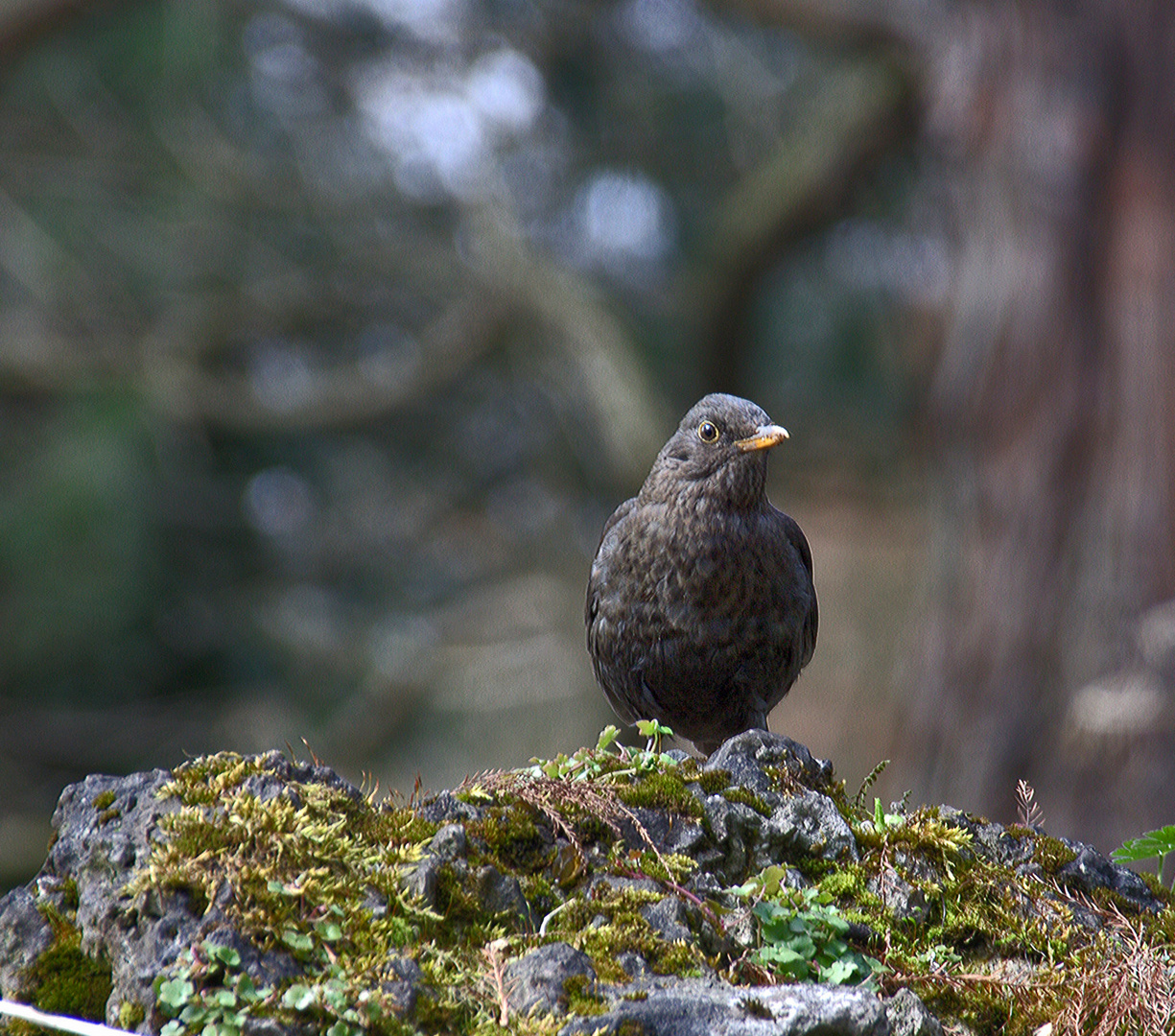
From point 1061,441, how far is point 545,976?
5404 millimetres

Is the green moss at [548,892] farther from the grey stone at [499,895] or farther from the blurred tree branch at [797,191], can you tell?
the blurred tree branch at [797,191]

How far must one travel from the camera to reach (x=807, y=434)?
40.1 feet

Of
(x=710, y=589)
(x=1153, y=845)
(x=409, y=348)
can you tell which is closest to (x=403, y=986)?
(x=1153, y=845)

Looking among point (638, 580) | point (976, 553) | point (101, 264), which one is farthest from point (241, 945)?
point (101, 264)

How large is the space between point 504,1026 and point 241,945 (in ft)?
1.44

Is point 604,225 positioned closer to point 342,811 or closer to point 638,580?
point 638,580

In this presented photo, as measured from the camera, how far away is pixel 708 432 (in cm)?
404

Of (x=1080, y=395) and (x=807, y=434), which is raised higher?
(x=807, y=434)

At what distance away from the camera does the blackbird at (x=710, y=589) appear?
3830 mm

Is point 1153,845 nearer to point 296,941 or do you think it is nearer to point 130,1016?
point 296,941

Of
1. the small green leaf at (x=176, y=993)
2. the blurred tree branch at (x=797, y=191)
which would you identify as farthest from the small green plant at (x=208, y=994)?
the blurred tree branch at (x=797, y=191)

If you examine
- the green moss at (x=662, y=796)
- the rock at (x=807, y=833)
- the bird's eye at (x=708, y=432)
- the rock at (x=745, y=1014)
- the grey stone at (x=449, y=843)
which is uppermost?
the bird's eye at (x=708, y=432)

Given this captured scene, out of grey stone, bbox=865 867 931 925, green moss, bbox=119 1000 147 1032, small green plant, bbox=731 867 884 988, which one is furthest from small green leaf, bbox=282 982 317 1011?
grey stone, bbox=865 867 931 925

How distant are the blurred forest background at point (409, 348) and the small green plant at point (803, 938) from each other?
23.6 ft
